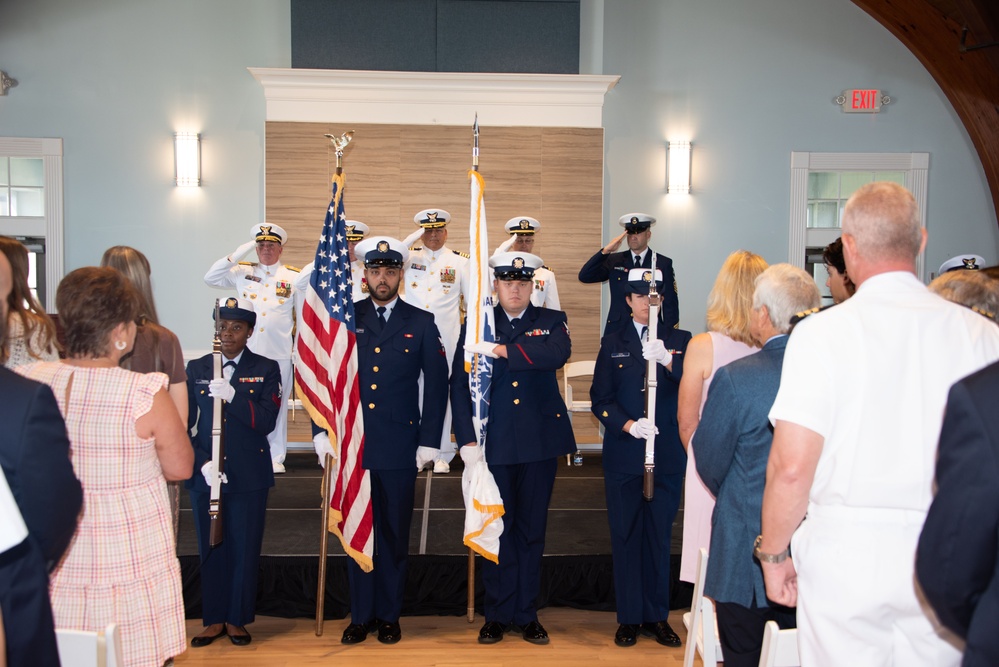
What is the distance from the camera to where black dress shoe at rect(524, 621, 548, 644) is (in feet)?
12.8

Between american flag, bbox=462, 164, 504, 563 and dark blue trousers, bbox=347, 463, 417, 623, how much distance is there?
0.29 meters

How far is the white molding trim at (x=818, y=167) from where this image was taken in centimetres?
820

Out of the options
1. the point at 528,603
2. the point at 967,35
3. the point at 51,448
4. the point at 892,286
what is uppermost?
the point at 967,35

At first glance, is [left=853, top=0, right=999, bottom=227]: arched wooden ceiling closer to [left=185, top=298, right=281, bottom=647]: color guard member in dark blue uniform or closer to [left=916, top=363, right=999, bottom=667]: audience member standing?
[left=185, top=298, right=281, bottom=647]: color guard member in dark blue uniform

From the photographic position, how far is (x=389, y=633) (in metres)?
3.89

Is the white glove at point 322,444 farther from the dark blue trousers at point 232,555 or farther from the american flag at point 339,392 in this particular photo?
the dark blue trousers at point 232,555

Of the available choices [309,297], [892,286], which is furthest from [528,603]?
[892,286]

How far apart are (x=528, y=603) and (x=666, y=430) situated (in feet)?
Result: 3.29

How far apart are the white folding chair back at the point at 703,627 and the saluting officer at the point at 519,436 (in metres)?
1.10

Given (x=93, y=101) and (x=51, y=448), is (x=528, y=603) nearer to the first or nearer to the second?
(x=51, y=448)

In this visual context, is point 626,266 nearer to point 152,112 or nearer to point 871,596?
point 871,596

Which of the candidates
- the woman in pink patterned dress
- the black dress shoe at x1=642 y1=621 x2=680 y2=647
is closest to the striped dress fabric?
the woman in pink patterned dress

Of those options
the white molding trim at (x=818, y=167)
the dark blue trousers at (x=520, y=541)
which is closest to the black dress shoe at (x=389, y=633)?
the dark blue trousers at (x=520, y=541)

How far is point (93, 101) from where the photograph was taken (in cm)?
781
